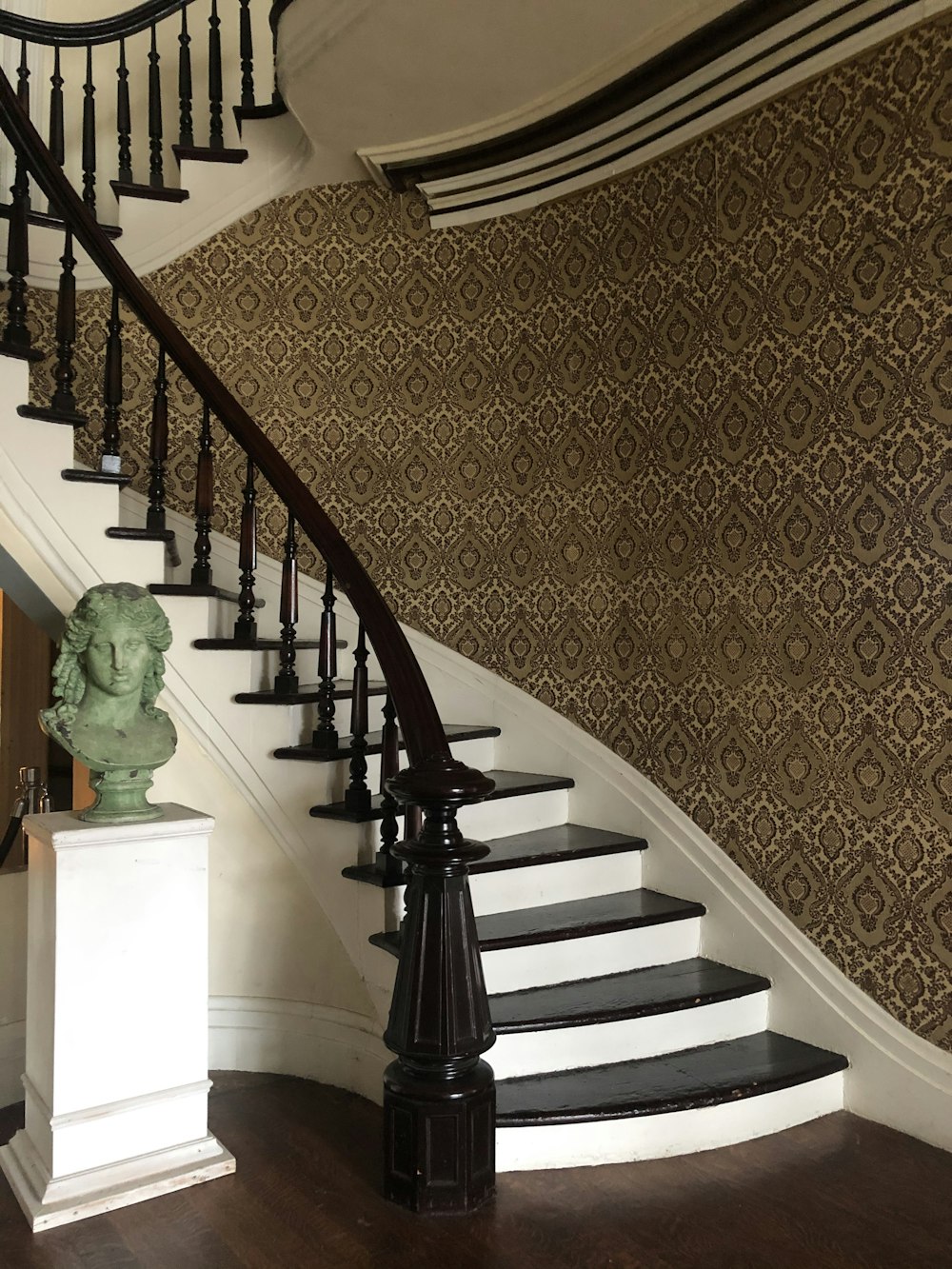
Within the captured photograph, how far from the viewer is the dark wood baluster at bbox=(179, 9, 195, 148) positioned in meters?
4.11

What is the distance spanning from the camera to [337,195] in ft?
13.2

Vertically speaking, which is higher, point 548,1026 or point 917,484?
point 917,484

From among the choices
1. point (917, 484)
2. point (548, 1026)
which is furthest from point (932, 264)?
point (548, 1026)

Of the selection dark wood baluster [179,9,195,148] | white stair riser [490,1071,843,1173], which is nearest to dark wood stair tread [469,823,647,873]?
white stair riser [490,1071,843,1173]

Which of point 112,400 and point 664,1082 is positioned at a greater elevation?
point 112,400

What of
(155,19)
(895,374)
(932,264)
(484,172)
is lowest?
(895,374)

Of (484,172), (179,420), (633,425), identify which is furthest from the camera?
(179,420)

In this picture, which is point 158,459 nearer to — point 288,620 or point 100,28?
point 288,620

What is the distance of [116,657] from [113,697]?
12 centimetres

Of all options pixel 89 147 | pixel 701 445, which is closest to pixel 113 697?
pixel 701 445

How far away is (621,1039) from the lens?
266cm

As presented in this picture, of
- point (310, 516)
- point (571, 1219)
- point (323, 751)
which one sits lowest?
point (571, 1219)

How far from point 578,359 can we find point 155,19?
2.14 m

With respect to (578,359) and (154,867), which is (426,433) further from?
(154,867)
